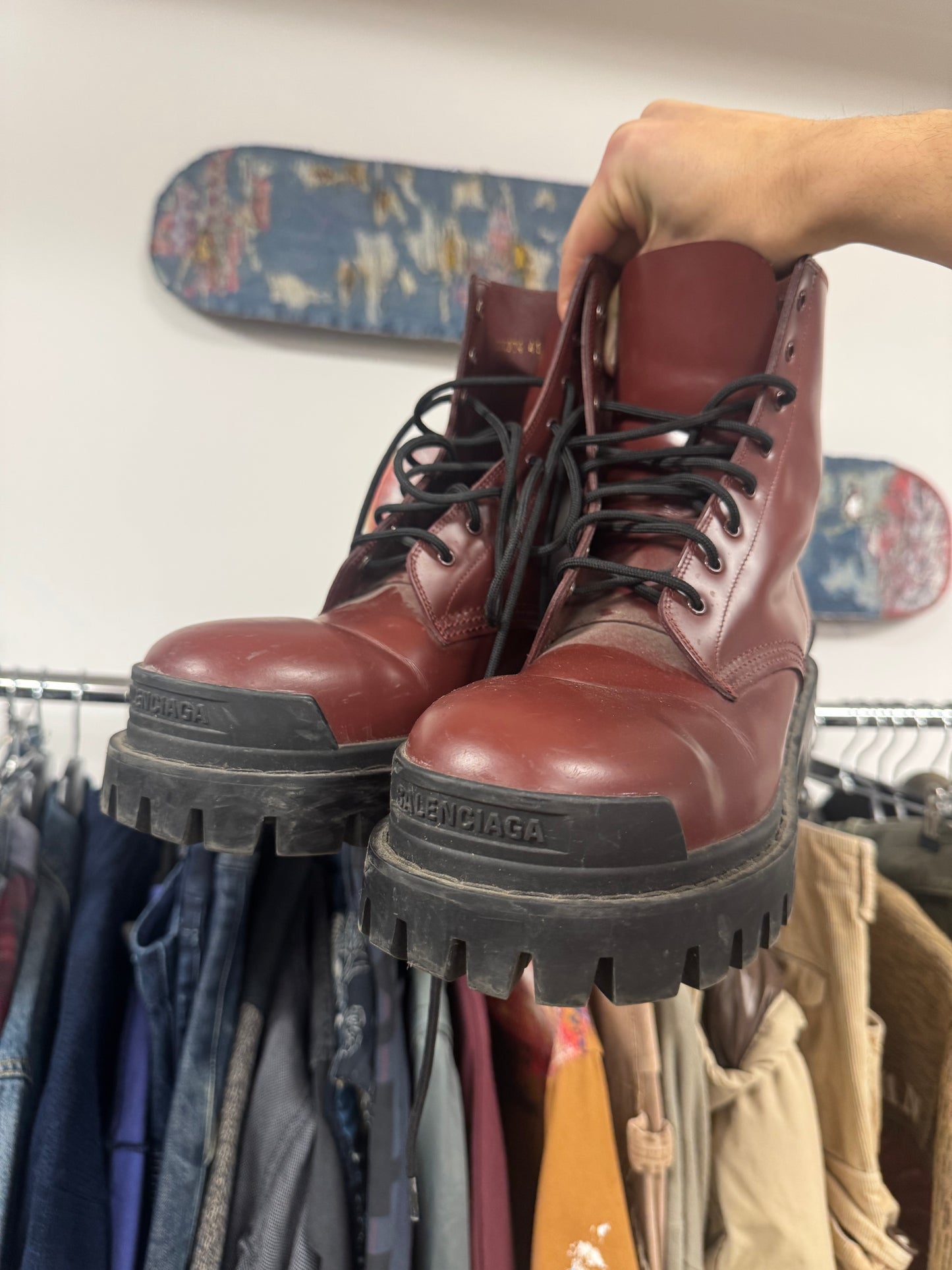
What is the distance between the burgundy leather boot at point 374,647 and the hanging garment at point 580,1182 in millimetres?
241

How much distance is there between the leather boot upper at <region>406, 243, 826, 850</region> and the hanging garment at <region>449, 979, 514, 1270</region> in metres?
0.21

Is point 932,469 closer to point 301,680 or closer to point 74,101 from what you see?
point 301,680

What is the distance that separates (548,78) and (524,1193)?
4.98 ft

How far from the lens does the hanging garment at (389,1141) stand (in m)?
0.49

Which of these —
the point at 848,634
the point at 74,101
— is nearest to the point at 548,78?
the point at 74,101

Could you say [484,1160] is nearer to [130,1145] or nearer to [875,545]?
[130,1145]

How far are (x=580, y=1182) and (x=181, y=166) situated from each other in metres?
1.36

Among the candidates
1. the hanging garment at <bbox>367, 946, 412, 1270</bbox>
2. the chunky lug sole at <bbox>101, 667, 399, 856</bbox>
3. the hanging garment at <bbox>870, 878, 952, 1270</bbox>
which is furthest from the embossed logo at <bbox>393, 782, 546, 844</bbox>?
the hanging garment at <bbox>870, 878, 952, 1270</bbox>

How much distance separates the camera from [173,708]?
1.66ft

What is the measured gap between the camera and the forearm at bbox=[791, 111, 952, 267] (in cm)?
43

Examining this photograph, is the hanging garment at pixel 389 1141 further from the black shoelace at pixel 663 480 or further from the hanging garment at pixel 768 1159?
the black shoelace at pixel 663 480

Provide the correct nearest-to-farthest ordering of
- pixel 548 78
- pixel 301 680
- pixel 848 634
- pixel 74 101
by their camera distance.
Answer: pixel 301 680
pixel 74 101
pixel 548 78
pixel 848 634

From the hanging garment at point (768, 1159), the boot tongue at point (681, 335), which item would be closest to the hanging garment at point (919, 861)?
the hanging garment at point (768, 1159)

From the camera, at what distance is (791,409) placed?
0.55m
